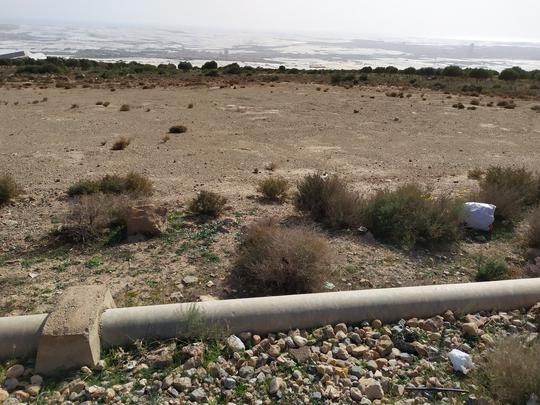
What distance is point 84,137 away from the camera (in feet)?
53.4

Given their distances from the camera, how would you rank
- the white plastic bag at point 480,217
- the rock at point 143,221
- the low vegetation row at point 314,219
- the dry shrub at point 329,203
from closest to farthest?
the low vegetation row at point 314,219 < the rock at point 143,221 < the dry shrub at point 329,203 < the white plastic bag at point 480,217

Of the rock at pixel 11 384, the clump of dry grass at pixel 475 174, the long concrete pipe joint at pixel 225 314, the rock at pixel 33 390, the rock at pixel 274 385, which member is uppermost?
the long concrete pipe joint at pixel 225 314

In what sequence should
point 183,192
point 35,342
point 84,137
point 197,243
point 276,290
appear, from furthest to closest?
point 84,137 → point 183,192 → point 197,243 → point 276,290 → point 35,342

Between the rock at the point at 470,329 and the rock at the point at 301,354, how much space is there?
160 cm

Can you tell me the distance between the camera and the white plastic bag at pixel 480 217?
316 inches

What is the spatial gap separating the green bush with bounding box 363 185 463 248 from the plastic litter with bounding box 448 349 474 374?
3.10 meters

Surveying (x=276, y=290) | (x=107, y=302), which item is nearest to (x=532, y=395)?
(x=276, y=290)

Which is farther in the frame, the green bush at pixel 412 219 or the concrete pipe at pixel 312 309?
the green bush at pixel 412 219

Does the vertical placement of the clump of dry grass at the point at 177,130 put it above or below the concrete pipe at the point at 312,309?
below

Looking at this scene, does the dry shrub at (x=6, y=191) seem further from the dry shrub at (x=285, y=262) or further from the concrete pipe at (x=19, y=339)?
the concrete pipe at (x=19, y=339)

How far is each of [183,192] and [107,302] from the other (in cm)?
572

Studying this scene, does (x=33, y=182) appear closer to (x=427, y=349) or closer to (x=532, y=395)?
(x=427, y=349)

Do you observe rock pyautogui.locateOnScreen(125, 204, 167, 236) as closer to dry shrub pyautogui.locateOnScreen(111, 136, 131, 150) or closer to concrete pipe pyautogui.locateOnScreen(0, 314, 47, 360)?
concrete pipe pyautogui.locateOnScreen(0, 314, 47, 360)

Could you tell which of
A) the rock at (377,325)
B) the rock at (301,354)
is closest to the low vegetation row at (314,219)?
the rock at (377,325)
